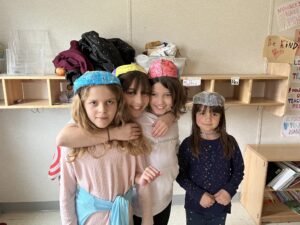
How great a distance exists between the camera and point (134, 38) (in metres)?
1.85

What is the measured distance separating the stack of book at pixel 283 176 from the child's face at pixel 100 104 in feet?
5.32

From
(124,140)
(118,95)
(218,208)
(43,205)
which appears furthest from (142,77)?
(43,205)

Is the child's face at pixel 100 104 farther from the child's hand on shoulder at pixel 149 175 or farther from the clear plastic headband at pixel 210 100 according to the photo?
the clear plastic headband at pixel 210 100

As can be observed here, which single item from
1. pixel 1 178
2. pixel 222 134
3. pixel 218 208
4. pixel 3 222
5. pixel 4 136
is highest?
pixel 222 134

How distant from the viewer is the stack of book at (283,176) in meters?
1.95

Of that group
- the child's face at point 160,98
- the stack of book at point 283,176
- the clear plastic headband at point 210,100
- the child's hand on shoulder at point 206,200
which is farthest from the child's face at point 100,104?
the stack of book at point 283,176

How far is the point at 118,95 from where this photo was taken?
0.95 metres

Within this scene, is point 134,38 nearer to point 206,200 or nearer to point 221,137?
point 221,137

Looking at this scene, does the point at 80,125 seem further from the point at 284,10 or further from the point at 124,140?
the point at 284,10

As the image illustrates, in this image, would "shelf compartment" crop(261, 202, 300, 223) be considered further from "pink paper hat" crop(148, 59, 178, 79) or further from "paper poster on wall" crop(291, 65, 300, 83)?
"pink paper hat" crop(148, 59, 178, 79)

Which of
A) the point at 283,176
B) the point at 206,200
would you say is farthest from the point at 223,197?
the point at 283,176

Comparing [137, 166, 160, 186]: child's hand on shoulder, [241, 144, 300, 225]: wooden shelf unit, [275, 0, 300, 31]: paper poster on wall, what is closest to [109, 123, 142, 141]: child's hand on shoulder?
[137, 166, 160, 186]: child's hand on shoulder

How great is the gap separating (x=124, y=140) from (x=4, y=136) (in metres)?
1.46

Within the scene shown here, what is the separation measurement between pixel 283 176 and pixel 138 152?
148 centimetres
